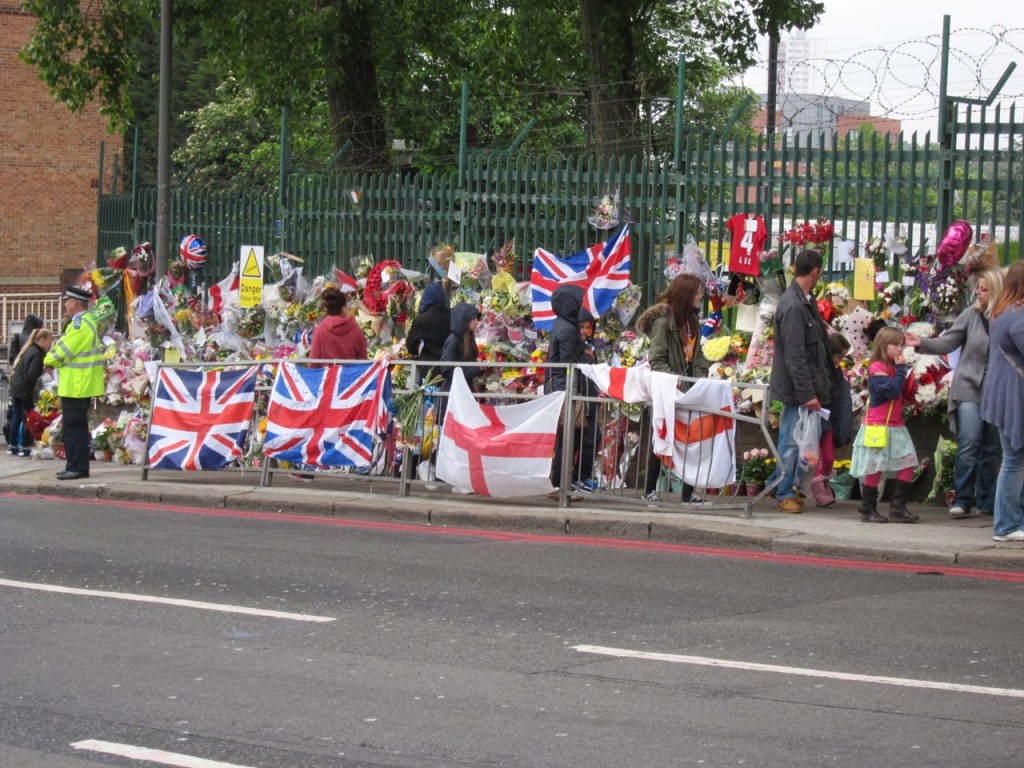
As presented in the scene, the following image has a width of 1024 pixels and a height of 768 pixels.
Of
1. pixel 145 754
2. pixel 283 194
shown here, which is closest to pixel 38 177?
pixel 283 194

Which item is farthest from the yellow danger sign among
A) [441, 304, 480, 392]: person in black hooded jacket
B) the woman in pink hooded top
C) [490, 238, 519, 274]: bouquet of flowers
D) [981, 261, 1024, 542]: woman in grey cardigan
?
[981, 261, 1024, 542]: woman in grey cardigan

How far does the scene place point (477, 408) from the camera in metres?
12.5

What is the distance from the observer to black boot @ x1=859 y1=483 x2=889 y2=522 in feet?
37.1

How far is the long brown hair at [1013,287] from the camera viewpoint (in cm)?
1000

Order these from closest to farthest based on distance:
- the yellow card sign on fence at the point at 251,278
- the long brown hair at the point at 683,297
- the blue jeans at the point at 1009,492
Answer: the blue jeans at the point at 1009,492 → the long brown hair at the point at 683,297 → the yellow card sign on fence at the point at 251,278

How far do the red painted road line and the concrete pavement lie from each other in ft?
0.36

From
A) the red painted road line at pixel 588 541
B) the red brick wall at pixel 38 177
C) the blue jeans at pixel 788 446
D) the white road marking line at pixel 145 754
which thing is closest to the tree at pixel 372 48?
the blue jeans at pixel 788 446

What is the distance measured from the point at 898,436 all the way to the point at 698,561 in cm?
221

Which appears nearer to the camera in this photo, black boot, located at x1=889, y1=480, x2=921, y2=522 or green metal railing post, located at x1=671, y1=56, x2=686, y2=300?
black boot, located at x1=889, y1=480, x2=921, y2=522

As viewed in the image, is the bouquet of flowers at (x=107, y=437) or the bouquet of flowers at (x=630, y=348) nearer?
the bouquet of flowers at (x=630, y=348)

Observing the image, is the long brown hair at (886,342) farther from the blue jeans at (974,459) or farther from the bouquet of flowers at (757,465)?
the bouquet of flowers at (757,465)

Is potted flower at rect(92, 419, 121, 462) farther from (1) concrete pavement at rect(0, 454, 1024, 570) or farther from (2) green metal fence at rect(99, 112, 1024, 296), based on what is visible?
(2) green metal fence at rect(99, 112, 1024, 296)

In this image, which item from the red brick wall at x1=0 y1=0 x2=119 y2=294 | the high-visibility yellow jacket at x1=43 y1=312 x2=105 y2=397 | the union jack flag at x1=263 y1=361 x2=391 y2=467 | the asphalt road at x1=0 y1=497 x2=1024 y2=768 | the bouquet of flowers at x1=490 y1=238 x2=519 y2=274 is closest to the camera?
the asphalt road at x1=0 y1=497 x2=1024 y2=768

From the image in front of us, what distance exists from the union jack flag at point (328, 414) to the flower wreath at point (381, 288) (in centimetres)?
250
